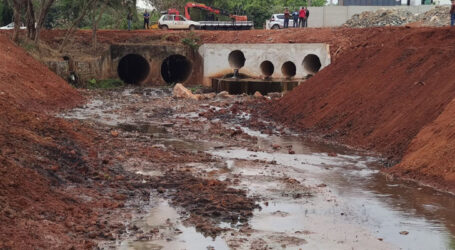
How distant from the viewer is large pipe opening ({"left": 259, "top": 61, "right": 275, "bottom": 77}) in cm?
3303

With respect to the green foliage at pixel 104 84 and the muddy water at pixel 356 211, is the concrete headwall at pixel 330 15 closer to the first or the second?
the green foliage at pixel 104 84

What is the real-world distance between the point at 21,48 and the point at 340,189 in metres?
19.1

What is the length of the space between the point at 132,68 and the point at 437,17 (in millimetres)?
17427

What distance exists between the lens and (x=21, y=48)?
27.0m

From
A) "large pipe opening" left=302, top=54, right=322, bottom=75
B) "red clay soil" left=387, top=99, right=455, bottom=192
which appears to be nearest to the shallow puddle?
"red clay soil" left=387, top=99, right=455, bottom=192

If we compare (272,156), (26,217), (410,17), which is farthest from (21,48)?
(410,17)

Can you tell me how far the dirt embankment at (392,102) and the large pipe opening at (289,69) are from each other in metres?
8.36

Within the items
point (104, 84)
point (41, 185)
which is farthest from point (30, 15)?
point (41, 185)

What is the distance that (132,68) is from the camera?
38875 millimetres

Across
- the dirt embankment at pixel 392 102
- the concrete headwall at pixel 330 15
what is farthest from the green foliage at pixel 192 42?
the concrete headwall at pixel 330 15

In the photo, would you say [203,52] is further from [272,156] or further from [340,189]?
[340,189]

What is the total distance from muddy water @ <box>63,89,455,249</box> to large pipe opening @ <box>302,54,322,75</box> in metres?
14.1

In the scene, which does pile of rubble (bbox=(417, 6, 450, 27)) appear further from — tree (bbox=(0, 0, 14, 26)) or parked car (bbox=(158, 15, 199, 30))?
tree (bbox=(0, 0, 14, 26))

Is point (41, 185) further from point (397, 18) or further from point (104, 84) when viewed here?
point (397, 18)
